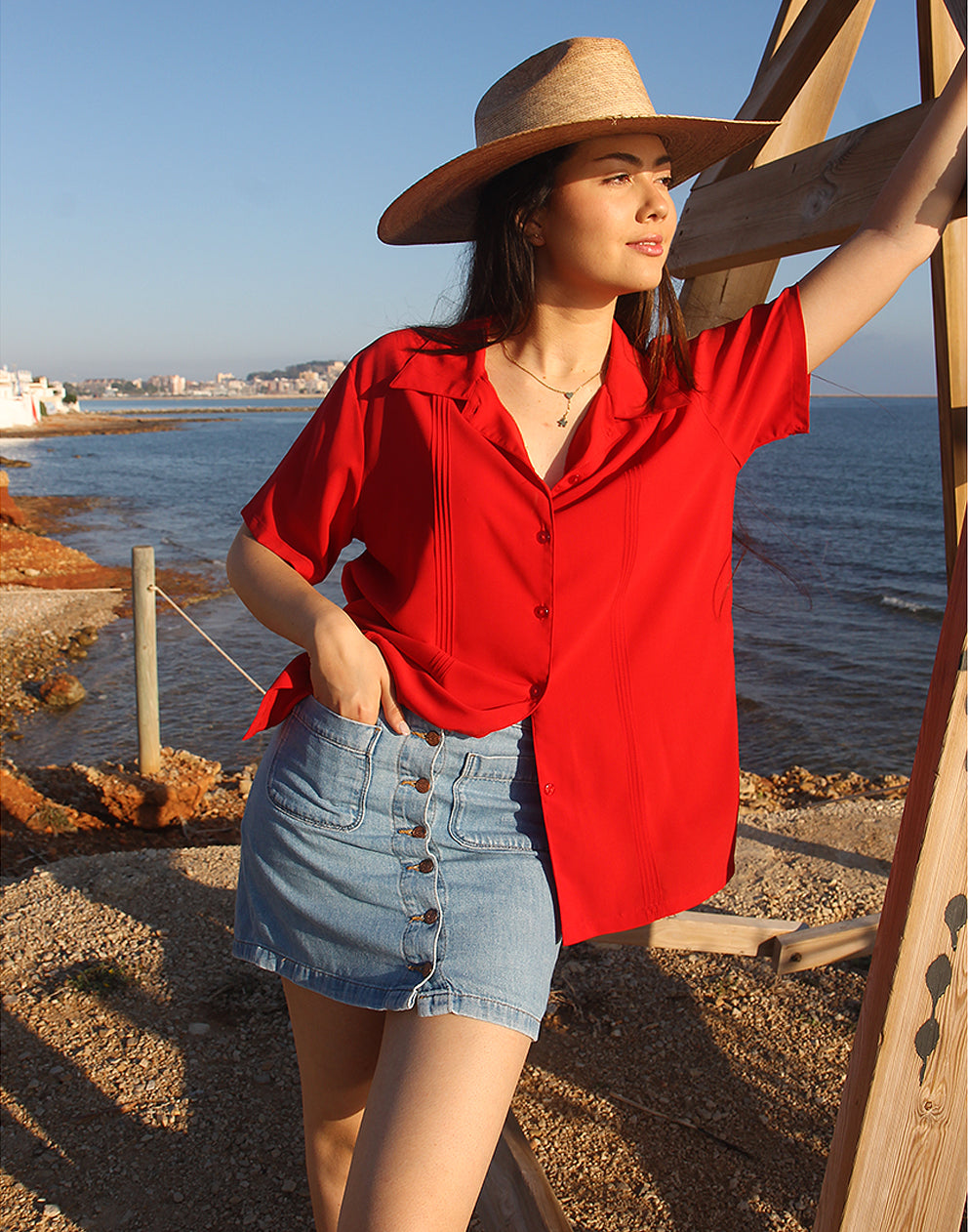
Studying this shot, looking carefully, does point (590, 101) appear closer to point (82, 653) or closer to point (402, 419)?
point (402, 419)

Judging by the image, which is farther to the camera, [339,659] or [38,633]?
[38,633]

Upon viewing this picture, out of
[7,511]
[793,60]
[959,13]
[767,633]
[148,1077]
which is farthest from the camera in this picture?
[7,511]

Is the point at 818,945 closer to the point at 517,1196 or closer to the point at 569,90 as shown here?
the point at 517,1196

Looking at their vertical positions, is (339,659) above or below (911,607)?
above

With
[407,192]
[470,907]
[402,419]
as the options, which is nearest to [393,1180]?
[470,907]

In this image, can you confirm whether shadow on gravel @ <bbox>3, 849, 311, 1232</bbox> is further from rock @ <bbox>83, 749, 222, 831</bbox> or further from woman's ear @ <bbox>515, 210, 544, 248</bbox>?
woman's ear @ <bbox>515, 210, 544, 248</bbox>

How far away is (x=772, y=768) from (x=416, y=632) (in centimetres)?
832

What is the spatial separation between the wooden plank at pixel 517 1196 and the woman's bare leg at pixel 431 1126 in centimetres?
102

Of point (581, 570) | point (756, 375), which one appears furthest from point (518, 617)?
point (756, 375)

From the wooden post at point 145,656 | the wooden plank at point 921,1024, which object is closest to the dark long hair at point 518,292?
the wooden plank at point 921,1024

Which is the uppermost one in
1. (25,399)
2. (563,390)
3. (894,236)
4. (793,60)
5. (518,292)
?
(793,60)

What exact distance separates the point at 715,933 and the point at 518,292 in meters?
2.35

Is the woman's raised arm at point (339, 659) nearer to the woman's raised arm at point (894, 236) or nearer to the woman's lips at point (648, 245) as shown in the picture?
the woman's lips at point (648, 245)

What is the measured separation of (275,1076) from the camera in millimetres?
3289
